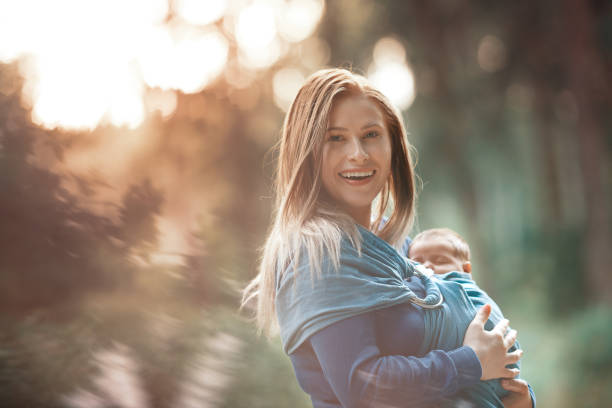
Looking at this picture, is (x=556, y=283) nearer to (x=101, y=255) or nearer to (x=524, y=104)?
(x=524, y=104)

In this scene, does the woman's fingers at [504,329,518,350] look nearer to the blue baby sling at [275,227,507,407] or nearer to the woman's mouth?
the blue baby sling at [275,227,507,407]

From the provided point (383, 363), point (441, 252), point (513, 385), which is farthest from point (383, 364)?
point (441, 252)

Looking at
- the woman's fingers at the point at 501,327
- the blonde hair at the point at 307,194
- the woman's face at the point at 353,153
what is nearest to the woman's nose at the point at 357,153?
the woman's face at the point at 353,153

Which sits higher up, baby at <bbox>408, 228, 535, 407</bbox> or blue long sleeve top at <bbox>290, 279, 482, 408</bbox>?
baby at <bbox>408, 228, 535, 407</bbox>

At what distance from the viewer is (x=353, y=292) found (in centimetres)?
164

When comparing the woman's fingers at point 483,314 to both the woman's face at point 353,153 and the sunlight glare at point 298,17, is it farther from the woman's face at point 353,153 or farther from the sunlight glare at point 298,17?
the sunlight glare at point 298,17

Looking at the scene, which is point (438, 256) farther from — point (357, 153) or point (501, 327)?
point (357, 153)

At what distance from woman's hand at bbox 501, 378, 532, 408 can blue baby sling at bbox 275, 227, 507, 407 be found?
33mm

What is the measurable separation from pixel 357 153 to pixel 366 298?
54 cm

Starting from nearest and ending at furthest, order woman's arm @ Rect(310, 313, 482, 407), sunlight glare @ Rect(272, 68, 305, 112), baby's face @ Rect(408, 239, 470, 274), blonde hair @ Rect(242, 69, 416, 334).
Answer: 1. woman's arm @ Rect(310, 313, 482, 407)
2. blonde hair @ Rect(242, 69, 416, 334)
3. baby's face @ Rect(408, 239, 470, 274)
4. sunlight glare @ Rect(272, 68, 305, 112)

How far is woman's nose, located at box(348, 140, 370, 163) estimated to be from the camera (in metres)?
1.89

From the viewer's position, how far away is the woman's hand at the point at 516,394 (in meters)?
1.88

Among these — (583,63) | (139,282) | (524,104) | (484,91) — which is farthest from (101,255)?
(524,104)

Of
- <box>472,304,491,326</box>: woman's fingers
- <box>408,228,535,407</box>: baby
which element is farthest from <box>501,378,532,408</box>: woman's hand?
<box>408,228,535,407</box>: baby
